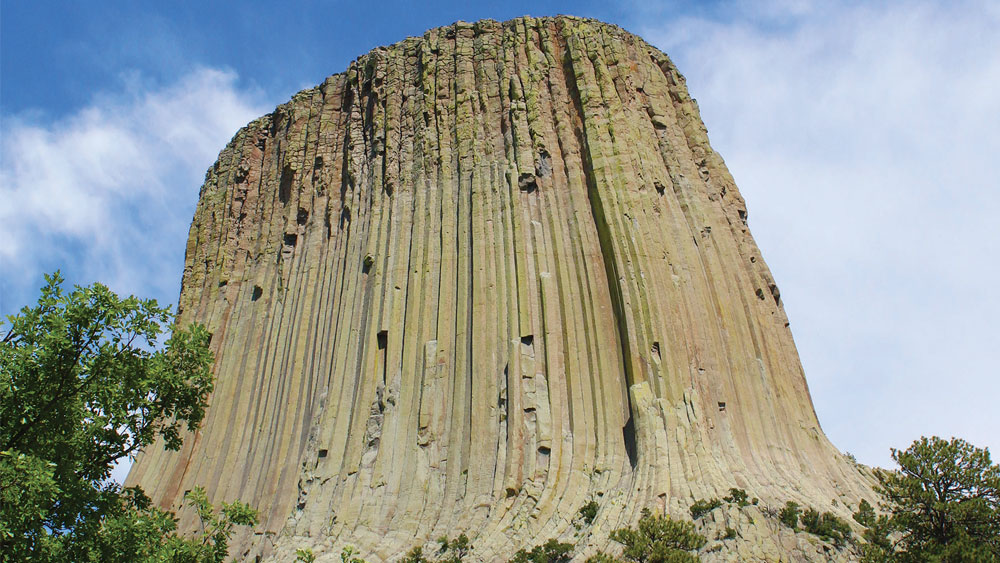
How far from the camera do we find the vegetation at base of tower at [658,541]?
56.1 feet

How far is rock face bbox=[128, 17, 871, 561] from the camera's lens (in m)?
21.8

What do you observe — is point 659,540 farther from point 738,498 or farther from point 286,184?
point 286,184

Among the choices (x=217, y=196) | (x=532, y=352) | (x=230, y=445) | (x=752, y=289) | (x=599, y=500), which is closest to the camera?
(x=599, y=500)

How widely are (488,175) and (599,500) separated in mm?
11439

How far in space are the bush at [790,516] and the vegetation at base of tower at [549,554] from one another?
4194 millimetres

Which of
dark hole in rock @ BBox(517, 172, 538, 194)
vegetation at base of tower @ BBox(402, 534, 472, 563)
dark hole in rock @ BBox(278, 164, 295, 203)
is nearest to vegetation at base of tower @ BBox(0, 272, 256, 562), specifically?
vegetation at base of tower @ BBox(402, 534, 472, 563)

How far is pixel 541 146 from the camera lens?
28.7 metres

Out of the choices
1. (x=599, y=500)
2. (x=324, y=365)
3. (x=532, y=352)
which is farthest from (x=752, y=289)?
(x=324, y=365)

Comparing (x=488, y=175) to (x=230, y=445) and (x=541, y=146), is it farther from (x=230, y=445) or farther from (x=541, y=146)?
(x=230, y=445)

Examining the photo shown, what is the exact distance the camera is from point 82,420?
13.9 meters

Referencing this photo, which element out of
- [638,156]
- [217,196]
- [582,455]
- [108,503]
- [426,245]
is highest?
[217,196]

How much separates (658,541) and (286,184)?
74.6 feet

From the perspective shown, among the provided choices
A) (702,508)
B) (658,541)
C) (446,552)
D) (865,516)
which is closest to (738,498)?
(702,508)

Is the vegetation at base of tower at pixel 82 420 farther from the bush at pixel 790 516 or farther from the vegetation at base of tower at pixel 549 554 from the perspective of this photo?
the bush at pixel 790 516
